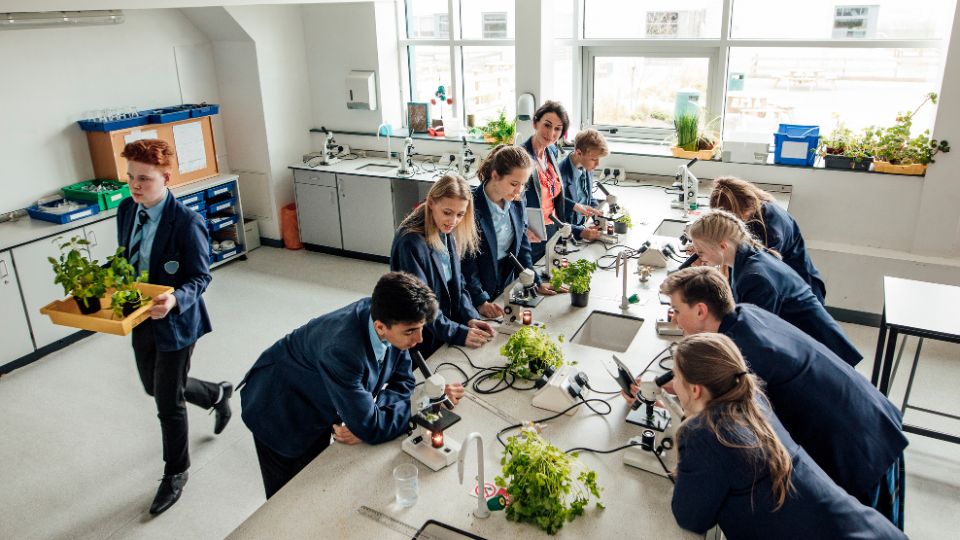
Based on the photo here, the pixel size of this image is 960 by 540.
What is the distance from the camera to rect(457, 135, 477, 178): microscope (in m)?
6.45

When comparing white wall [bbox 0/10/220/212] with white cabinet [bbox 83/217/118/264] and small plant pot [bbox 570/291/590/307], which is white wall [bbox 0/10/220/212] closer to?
white cabinet [bbox 83/217/118/264]

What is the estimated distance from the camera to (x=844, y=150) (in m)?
5.40

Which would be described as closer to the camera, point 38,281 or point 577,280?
point 577,280

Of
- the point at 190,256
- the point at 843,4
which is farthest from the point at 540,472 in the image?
the point at 843,4

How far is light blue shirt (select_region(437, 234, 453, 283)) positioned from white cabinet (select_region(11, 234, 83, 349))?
3.31 m

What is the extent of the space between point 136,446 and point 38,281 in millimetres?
1828

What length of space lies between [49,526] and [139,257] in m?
1.45

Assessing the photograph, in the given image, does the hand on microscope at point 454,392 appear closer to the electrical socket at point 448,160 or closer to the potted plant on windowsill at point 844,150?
the potted plant on windowsill at point 844,150

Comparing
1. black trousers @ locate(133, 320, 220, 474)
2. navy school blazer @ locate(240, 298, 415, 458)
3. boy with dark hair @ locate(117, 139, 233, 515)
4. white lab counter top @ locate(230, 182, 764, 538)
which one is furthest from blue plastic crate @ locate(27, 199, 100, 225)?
white lab counter top @ locate(230, 182, 764, 538)

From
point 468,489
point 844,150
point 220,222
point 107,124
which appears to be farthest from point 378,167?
point 468,489

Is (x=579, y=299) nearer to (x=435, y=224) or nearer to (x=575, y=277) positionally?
(x=575, y=277)

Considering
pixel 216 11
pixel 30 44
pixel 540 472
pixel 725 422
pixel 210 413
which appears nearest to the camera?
pixel 725 422

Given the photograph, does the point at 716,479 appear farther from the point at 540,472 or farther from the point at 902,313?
the point at 902,313

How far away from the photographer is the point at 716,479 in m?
1.97
